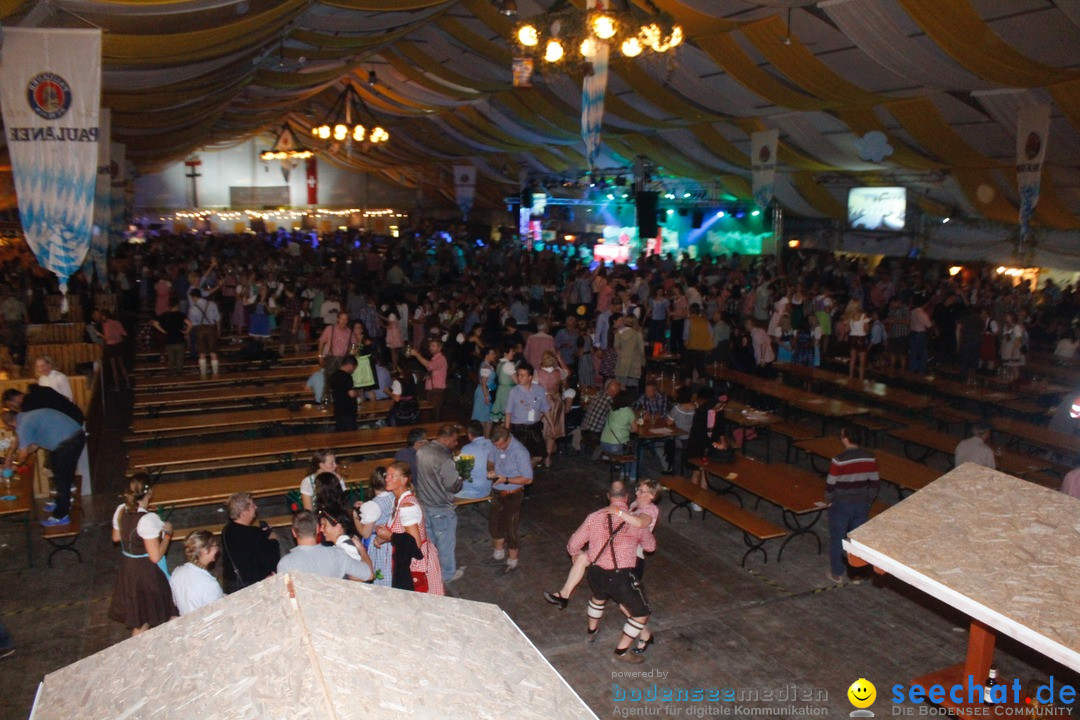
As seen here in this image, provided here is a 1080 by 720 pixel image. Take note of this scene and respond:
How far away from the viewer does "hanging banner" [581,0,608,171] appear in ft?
27.8

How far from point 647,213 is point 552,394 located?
578 inches

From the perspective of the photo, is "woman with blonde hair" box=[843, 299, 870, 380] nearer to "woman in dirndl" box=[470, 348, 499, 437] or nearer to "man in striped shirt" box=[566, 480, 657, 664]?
"woman in dirndl" box=[470, 348, 499, 437]

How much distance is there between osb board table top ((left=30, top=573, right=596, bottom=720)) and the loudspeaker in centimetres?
2127

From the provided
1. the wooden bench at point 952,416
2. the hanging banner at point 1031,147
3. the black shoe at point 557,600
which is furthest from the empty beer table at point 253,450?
→ the hanging banner at point 1031,147

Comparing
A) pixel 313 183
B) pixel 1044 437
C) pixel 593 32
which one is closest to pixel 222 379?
pixel 593 32

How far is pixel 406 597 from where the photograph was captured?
7.68 ft

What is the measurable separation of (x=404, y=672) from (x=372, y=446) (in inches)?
268

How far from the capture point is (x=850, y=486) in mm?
6484

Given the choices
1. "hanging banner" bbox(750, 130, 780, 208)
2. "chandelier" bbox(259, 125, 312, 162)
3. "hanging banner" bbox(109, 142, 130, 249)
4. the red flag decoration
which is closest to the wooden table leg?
"hanging banner" bbox(109, 142, 130, 249)

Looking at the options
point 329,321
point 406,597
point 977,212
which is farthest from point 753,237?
point 406,597

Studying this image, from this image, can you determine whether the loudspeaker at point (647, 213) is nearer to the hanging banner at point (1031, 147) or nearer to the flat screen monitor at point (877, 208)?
the flat screen monitor at point (877, 208)

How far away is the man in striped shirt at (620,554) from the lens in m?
5.50

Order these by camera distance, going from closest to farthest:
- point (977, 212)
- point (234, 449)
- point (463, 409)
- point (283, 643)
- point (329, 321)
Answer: point (283, 643) < point (234, 449) < point (463, 409) < point (329, 321) < point (977, 212)

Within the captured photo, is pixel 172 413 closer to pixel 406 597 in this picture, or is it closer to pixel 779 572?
pixel 779 572
